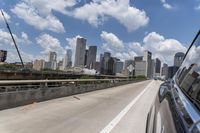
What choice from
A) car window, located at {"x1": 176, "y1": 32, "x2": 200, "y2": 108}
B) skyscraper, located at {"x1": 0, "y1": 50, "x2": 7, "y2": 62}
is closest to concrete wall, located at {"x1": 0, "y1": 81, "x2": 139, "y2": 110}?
car window, located at {"x1": 176, "y1": 32, "x2": 200, "y2": 108}

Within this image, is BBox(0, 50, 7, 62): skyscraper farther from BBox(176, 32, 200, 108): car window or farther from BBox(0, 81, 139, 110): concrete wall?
BBox(176, 32, 200, 108): car window

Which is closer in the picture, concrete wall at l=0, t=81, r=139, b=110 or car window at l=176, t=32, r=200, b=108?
car window at l=176, t=32, r=200, b=108

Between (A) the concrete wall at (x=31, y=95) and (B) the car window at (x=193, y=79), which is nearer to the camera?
(B) the car window at (x=193, y=79)

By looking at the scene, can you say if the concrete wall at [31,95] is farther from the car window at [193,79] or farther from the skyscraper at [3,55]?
the skyscraper at [3,55]

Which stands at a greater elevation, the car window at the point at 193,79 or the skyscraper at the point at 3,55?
the skyscraper at the point at 3,55

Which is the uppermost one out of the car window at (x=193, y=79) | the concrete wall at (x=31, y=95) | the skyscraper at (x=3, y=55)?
the skyscraper at (x=3, y=55)

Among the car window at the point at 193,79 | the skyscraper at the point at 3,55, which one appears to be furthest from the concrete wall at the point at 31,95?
the skyscraper at the point at 3,55

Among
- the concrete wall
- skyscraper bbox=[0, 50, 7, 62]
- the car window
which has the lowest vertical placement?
the concrete wall

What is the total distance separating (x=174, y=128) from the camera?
6.73ft

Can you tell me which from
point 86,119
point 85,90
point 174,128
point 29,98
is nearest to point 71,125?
point 86,119

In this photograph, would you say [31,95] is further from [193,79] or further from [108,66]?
[108,66]

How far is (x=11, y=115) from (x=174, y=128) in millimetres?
7553

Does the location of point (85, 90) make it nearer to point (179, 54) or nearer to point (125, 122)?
point (125, 122)

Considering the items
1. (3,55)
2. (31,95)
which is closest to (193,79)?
(31,95)
